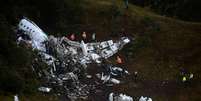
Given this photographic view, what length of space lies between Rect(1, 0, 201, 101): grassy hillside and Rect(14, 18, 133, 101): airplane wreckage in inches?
44.3

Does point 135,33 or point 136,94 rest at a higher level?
point 135,33

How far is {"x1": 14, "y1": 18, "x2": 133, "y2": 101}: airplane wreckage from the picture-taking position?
28494 mm

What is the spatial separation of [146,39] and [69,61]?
6555 millimetres

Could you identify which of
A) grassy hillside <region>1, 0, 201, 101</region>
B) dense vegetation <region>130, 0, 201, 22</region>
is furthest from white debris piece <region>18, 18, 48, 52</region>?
dense vegetation <region>130, 0, 201, 22</region>

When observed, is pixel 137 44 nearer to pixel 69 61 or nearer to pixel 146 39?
pixel 146 39

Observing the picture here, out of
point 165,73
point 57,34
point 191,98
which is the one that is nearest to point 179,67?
point 165,73

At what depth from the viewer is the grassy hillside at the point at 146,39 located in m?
29.8

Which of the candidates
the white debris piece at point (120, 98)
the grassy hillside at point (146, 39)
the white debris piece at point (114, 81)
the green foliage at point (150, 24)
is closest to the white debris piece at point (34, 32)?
the grassy hillside at point (146, 39)

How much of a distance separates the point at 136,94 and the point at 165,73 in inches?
A: 128

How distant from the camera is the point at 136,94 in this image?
29.0 meters

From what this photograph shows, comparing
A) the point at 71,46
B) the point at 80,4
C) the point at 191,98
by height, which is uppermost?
the point at 80,4

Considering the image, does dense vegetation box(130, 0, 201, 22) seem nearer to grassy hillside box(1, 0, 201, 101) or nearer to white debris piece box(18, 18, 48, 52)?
grassy hillside box(1, 0, 201, 101)

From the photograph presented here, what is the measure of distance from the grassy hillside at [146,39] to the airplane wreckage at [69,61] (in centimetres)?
113

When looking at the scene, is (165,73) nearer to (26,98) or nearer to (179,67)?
(179,67)
